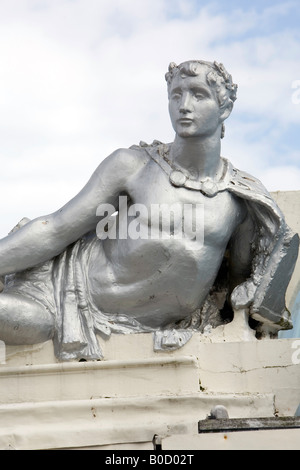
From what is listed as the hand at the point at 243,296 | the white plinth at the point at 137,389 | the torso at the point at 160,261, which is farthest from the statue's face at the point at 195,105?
the white plinth at the point at 137,389

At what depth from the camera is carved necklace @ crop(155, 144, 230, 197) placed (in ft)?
27.1

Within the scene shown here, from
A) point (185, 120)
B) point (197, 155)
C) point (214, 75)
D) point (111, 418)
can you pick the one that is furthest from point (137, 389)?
point (214, 75)

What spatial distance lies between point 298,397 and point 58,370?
1563 mm

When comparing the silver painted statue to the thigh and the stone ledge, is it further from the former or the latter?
the stone ledge

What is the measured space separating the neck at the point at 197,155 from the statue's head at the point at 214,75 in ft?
0.88

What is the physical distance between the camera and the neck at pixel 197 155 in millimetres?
8297

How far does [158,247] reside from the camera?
8125 millimetres

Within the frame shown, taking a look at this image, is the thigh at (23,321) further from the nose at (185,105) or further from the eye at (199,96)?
the eye at (199,96)

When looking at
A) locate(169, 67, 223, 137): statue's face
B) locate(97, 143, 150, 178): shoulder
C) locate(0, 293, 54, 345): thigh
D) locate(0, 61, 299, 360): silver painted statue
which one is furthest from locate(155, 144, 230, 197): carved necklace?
locate(0, 293, 54, 345): thigh

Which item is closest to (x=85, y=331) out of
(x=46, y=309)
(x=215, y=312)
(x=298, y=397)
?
(x=46, y=309)

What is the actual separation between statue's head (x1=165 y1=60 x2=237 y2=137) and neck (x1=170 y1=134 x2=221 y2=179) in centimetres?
27

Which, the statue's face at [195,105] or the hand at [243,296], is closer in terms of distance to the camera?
the statue's face at [195,105]
